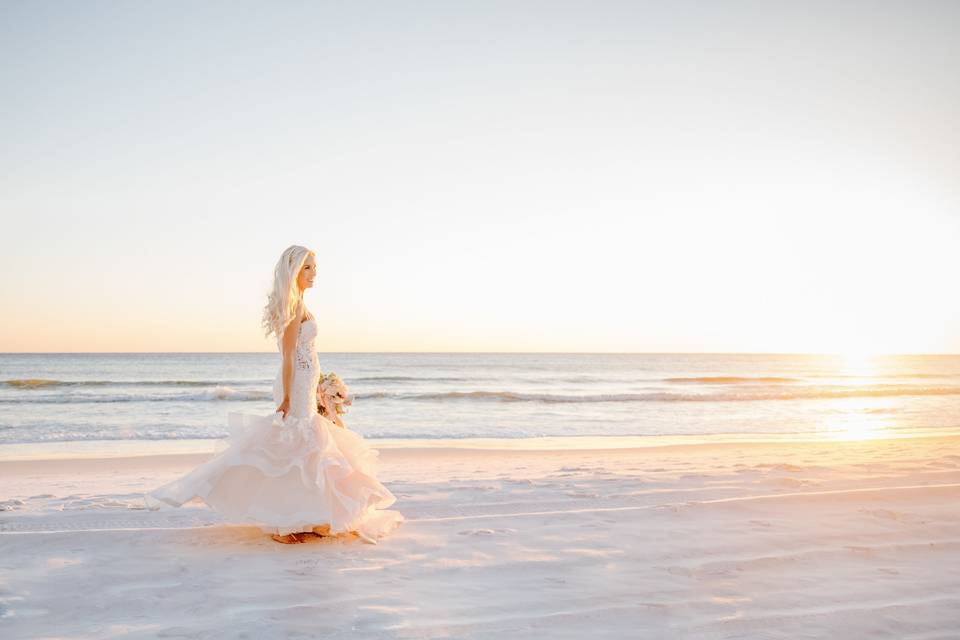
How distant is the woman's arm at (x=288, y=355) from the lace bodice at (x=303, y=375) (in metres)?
0.04

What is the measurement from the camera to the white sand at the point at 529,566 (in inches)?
136

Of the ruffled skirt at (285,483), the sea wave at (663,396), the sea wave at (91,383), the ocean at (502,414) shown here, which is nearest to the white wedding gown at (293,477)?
the ruffled skirt at (285,483)

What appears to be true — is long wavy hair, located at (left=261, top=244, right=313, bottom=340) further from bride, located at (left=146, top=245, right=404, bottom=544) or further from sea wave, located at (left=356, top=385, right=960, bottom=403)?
sea wave, located at (left=356, top=385, right=960, bottom=403)

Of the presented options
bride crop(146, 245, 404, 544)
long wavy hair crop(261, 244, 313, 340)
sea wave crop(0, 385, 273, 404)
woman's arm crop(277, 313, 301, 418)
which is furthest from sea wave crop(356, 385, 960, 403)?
long wavy hair crop(261, 244, 313, 340)

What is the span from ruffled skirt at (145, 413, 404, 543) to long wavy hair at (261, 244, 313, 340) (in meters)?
0.71

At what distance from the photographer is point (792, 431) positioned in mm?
15258

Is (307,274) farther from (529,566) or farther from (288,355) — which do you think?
(529,566)

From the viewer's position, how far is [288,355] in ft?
16.6

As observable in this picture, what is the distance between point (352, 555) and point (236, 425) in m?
1.33

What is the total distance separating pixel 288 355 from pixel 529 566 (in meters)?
2.22

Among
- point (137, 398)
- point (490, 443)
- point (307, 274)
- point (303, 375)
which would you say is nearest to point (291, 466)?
point (303, 375)

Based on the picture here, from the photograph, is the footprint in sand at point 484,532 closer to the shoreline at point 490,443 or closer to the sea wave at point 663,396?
the shoreline at point 490,443

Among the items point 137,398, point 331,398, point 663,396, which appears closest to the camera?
point 331,398

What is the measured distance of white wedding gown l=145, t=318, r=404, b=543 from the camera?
4941 mm
